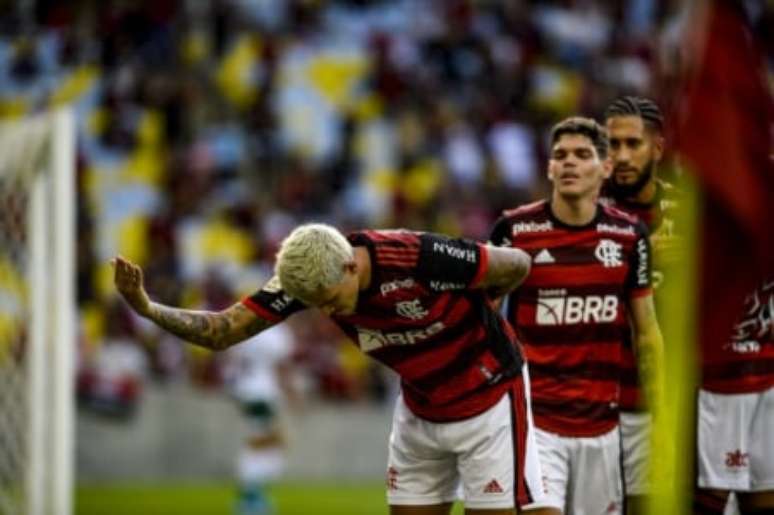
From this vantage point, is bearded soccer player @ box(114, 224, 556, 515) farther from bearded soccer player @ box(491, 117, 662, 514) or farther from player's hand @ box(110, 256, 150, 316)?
bearded soccer player @ box(491, 117, 662, 514)

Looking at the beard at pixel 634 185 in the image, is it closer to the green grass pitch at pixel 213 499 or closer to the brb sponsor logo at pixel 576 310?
the brb sponsor logo at pixel 576 310

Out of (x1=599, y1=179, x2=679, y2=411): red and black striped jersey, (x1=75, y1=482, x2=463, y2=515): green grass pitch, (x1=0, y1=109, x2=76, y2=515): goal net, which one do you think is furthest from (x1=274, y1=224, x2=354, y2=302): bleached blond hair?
(x1=75, y1=482, x2=463, y2=515): green grass pitch

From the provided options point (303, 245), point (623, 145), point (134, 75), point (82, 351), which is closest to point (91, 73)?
point (134, 75)

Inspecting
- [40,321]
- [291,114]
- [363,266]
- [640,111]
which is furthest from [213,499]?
[363,266]

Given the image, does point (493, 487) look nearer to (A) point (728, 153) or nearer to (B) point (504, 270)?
(B) point (504, 270)

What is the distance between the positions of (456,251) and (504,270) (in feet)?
0.98

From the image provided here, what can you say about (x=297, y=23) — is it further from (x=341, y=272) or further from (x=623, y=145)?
(x=341, y=272)

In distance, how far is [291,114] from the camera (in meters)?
25.9

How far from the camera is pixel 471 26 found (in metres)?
27.0

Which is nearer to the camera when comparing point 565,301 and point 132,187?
point 565,301

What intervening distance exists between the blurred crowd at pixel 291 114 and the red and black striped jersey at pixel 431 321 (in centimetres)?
1337

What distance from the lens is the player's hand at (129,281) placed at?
824 centimetres

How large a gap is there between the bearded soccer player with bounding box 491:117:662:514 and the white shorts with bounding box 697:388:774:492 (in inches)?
34.3

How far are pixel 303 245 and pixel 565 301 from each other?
2.01 metres
